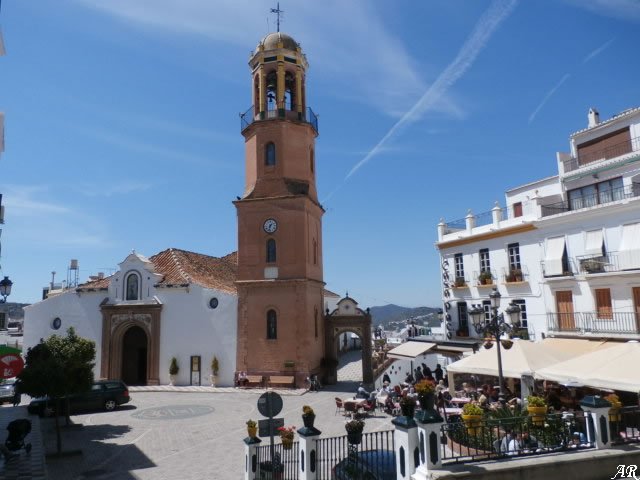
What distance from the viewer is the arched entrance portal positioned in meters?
28.9

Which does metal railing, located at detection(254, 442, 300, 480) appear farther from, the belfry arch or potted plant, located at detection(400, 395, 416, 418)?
the belfry arch

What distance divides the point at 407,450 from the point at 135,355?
81.8 feet

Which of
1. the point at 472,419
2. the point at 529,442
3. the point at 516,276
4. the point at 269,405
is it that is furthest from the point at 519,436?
the point at 516,276

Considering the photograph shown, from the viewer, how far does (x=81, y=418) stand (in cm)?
2003

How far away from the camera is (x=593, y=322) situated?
750 inches

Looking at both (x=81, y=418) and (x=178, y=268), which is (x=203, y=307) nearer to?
(x=178, y=268)

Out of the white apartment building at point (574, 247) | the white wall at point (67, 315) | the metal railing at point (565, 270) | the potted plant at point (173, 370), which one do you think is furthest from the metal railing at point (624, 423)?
the white wall at point (67, 315)

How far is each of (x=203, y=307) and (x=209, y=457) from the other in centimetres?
1531

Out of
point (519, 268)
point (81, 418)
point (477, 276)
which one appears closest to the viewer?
point (81, 418)

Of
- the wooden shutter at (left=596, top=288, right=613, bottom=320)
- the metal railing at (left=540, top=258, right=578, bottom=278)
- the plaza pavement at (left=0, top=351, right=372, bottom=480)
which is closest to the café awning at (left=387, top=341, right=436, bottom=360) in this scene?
the plaza pavement at (left=0, top=351, right=372, bottom=480)

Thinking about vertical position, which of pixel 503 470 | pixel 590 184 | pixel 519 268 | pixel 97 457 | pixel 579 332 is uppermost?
pixel 590 184

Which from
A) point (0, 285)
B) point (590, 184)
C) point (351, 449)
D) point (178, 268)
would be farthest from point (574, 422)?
point (178, 268)

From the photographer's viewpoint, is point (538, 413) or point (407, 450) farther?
point (538, 413)

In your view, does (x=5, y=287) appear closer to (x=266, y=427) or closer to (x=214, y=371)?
(x=266, y=427)
